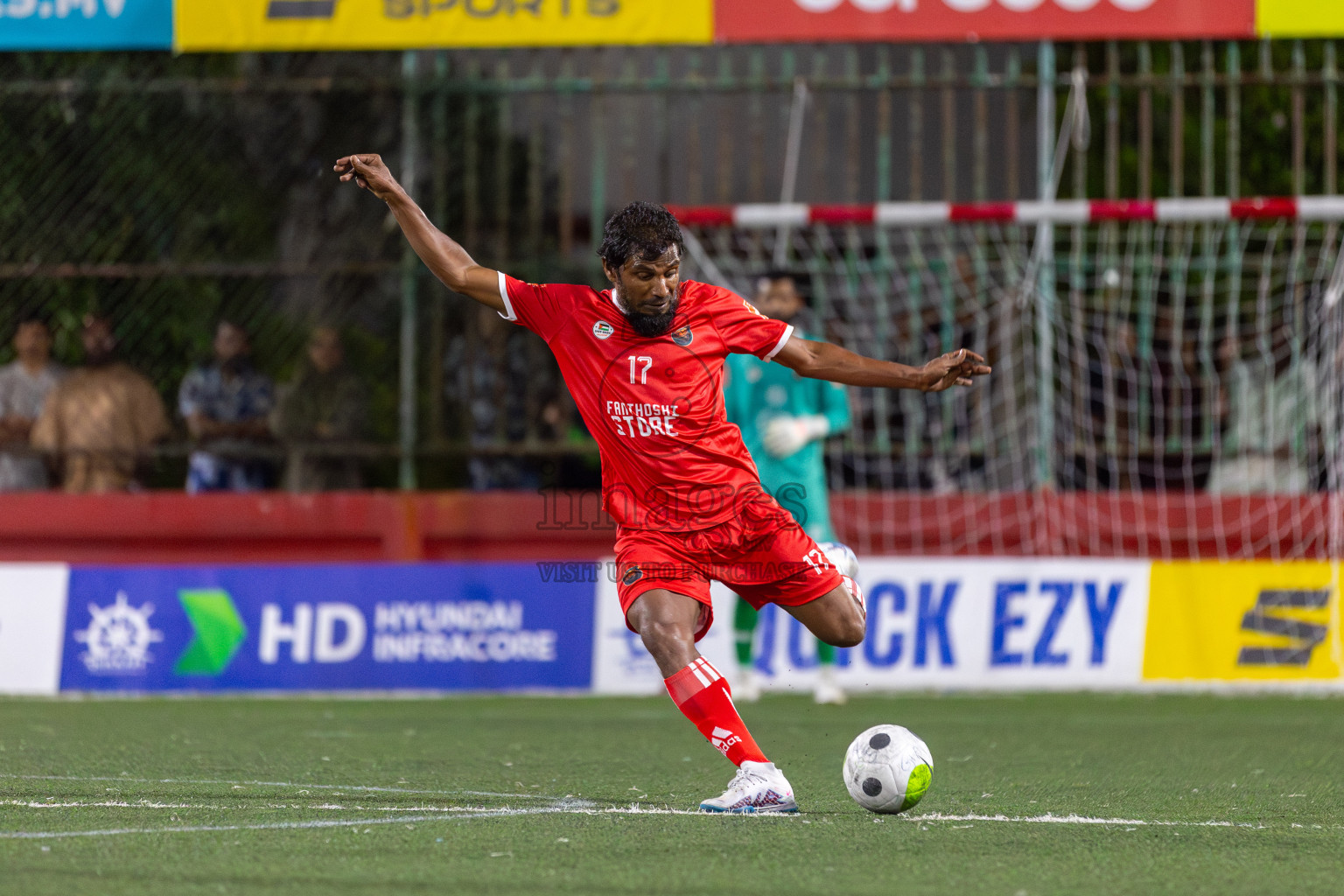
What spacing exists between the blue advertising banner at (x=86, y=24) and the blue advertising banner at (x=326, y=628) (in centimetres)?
364

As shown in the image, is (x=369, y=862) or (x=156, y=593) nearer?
(x=369, y=862)

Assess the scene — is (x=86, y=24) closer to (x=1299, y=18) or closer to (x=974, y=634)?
(x=974, y=634)

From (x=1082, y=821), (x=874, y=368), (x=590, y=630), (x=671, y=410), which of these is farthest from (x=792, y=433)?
(x=1082, y=821)

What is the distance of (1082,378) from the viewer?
40.1ft

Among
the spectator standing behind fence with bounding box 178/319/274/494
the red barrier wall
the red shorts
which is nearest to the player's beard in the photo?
the red shorts

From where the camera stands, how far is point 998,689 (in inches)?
436

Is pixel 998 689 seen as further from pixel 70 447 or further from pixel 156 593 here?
pixel 70 447

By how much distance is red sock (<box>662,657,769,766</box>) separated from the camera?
5.46m

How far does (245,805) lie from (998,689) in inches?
257

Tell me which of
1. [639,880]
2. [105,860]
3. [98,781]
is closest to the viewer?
[639,880]

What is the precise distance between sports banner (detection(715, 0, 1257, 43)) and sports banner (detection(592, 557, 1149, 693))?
3524 millimetres

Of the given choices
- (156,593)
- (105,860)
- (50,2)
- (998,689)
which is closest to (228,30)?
(50,2)

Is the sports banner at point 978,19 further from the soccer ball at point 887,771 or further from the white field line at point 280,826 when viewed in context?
the white field line at point 280,826

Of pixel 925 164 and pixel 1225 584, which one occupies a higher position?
pixel 925 164
